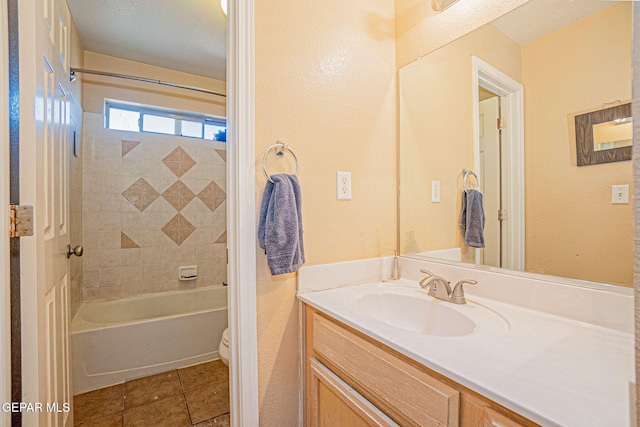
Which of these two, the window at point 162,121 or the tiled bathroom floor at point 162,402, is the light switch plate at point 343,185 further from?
the window at point 162,121

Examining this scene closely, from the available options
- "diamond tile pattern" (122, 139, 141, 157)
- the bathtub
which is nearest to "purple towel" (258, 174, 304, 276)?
the bathtub

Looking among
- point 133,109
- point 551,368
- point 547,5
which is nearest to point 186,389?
point 551,368

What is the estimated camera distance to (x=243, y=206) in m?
1.00

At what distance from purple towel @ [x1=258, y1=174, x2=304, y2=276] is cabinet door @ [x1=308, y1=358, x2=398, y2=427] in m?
0.37

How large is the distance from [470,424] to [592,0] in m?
1.21

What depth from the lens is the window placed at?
2436mm

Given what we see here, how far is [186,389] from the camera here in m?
1.82

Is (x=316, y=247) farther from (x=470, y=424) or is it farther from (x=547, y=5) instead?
(x=547, y=5)

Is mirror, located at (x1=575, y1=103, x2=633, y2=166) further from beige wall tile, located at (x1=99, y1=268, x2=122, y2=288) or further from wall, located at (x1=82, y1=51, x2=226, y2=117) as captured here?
beige wall tile, located at (x1=99, y1=268, x2=122, y2=288)

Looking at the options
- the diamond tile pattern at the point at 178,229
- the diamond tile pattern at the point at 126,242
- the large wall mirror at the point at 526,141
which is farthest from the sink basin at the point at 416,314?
the diamond tile pattern at the point at 126,242

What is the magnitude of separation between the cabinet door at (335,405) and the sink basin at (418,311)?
23 centimetres

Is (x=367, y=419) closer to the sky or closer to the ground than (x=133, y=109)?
closer to the ground

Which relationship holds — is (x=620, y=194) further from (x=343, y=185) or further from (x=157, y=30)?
(x=157, y=30)
